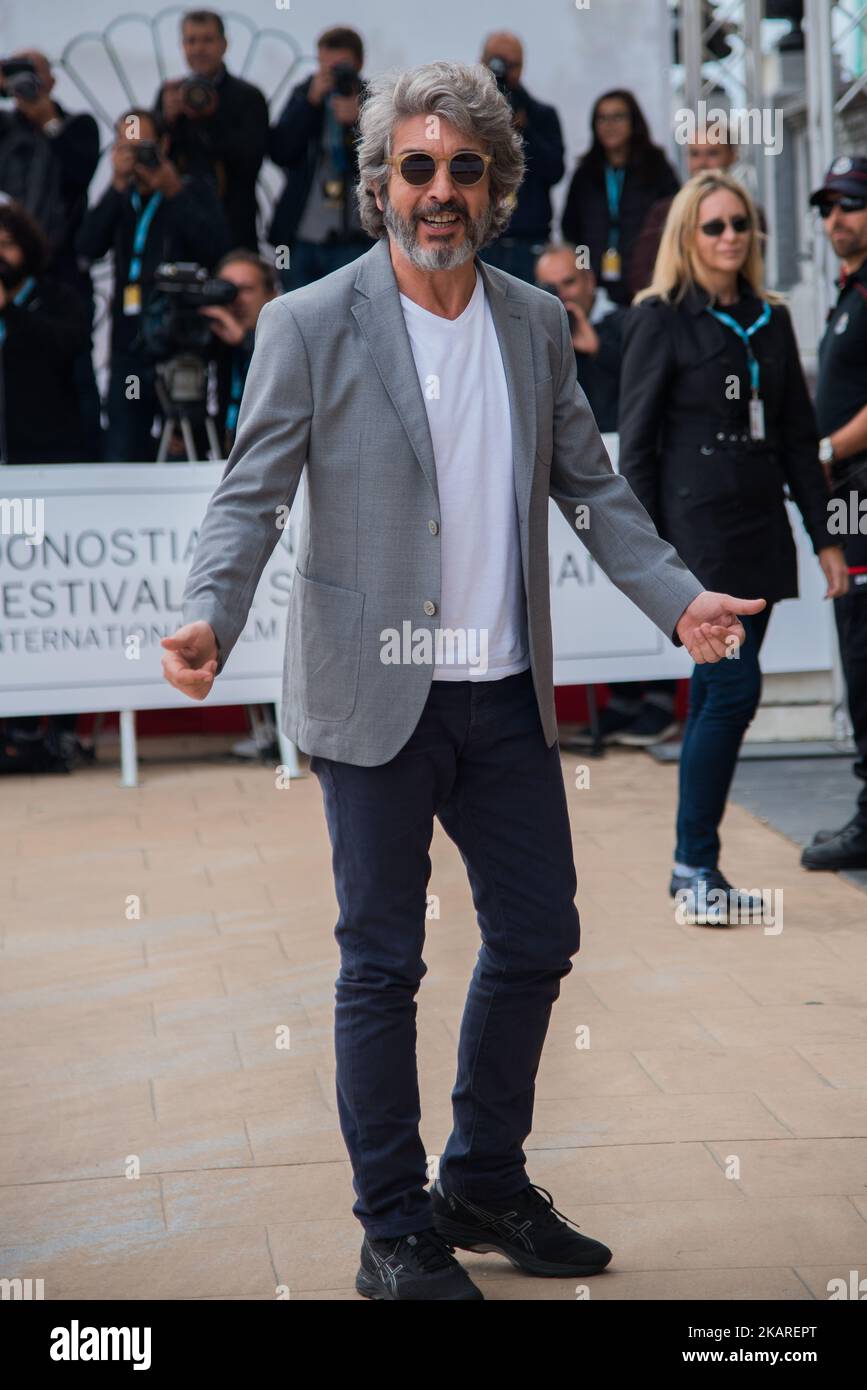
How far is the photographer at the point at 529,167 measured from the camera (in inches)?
347

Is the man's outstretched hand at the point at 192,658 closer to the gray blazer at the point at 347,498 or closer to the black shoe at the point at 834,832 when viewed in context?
the gray blazer at the point at 347,498

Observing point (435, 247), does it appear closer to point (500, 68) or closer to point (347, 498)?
point (347, 498)

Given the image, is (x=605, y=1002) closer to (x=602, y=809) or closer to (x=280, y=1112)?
(x=280, y=1112)

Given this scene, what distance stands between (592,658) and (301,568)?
4.92 metres

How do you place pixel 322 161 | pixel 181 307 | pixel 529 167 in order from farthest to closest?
pixel 529 167 < pixel 322 161 < pixel 181 307

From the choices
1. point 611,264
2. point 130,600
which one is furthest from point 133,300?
point 611,264

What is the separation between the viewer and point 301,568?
→ 2.95m

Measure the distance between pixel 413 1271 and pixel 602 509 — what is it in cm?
127

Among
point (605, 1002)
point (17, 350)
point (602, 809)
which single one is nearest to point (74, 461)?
point (17, 350)

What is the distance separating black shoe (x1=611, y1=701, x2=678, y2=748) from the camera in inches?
320

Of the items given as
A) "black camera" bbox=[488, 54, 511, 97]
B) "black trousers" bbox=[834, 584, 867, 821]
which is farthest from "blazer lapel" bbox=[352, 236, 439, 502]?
"black camera" bbox=[488, 54, 511, 97]

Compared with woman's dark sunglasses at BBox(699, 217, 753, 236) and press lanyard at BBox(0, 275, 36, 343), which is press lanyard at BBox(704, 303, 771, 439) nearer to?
woman's dark sunglasses at BBox(699, 217, 753, 236)

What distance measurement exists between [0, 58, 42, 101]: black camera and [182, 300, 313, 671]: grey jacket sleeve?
655 centimetres

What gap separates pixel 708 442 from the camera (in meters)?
5.25
